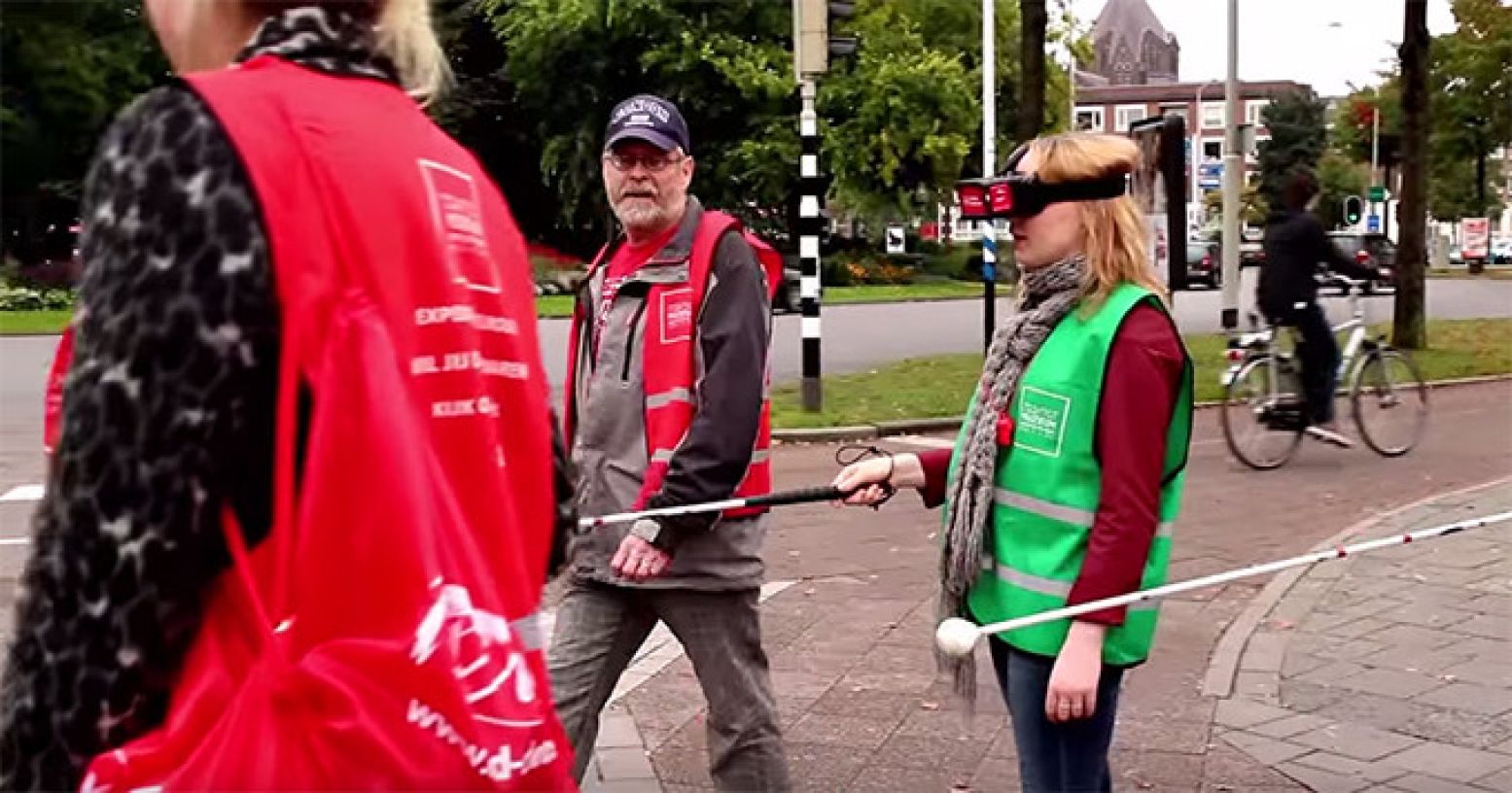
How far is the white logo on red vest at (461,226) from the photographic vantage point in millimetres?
1448

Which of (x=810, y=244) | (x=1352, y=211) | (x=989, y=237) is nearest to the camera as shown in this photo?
(x=810, y=244)

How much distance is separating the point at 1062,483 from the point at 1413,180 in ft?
61.7

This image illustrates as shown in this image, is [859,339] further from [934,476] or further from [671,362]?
[934,476]

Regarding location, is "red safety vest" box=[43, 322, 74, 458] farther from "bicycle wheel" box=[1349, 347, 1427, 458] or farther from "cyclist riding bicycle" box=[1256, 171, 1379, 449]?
"bicycle wheel" box=[1349, 347, 1427, 458]

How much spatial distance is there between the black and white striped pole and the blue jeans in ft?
35.9

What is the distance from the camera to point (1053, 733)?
3035mm

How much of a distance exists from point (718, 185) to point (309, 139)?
40.4m

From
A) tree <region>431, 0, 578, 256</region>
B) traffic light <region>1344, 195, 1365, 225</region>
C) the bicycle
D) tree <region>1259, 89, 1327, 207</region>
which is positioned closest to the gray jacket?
the bicycle

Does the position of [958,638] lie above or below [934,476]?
below

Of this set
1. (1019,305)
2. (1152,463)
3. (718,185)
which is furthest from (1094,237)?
(718,185)

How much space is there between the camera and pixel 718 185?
41375 mm

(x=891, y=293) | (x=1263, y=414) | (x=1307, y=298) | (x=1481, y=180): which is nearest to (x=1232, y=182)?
(x=1307, y=298)

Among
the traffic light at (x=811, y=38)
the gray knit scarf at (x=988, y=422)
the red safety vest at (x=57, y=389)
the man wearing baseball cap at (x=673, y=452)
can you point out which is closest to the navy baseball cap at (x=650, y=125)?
the man wearing baseball cap at (x=673, y=452)

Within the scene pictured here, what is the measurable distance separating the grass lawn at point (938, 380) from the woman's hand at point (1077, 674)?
9.92m
